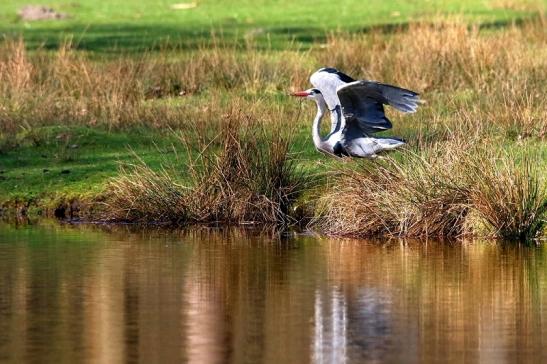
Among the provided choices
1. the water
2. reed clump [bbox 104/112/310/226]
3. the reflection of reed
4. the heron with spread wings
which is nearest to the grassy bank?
reed clump [bbox 104/112/310/226]

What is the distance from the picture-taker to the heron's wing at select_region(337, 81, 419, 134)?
14.9m

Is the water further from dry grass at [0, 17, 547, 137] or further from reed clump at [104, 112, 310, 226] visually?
dry grass at [0, 17, 547, 137]

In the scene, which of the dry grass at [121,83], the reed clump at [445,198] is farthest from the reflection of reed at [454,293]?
the dry grass at [121,83]

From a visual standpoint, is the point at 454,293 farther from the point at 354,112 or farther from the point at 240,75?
the point at 240,75

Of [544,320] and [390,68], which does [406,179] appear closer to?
[544,320]

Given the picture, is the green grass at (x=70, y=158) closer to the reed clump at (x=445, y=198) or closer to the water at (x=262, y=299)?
the water at (x=262, y=299)

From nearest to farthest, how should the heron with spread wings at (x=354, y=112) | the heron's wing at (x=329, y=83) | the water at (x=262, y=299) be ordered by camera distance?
the water at (x=262, y=299) < the heron with spread wings at (x=354, y=112) < the heron's wing at (x=329, y=83)

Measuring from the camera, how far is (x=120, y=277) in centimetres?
1258

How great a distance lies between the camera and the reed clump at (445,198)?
14.2m

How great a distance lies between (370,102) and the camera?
1533cm

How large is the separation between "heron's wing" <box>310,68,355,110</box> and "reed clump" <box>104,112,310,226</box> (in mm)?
562

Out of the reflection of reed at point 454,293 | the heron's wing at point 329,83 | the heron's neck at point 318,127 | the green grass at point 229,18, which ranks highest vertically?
the green grass at point 229,18

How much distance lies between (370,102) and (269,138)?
113 cm

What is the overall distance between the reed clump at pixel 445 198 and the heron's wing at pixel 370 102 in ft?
1.58
